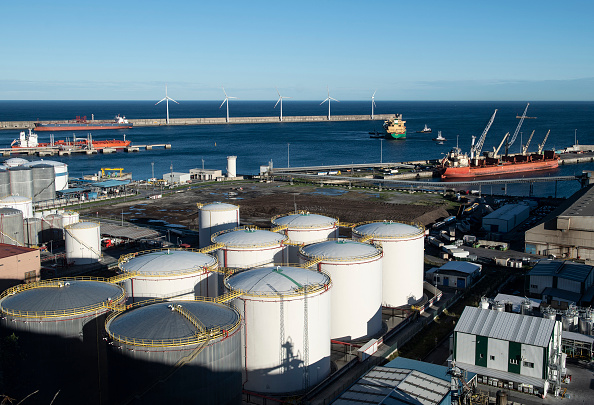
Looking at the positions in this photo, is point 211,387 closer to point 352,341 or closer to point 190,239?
point 352,341

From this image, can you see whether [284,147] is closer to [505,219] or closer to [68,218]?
[505,219]

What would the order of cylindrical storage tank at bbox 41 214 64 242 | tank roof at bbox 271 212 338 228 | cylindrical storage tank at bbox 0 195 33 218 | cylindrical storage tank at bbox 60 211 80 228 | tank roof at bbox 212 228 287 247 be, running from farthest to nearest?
cylindrical storage tank at bbox 0 195 33 218 → cylindrical storage tank at bbox 60 211 80 228 → cylindrical storage tank at bbox 41 214 64 242 → tank roof at bbox 271 212 338 228 → tank roof at bbox 212 228 287 247

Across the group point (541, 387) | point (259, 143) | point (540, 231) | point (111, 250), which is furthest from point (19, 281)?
point (259, 143)

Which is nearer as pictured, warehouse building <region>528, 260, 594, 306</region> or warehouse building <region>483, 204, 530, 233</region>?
warehouse building <region>528, 260, 594, 306</region>

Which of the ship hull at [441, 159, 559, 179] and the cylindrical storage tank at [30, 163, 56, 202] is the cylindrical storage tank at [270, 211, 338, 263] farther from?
the ship hull at [441, 159, 559, 179]

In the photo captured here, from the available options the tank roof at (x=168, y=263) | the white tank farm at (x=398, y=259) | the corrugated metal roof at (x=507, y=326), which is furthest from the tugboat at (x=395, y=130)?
the tank roof at (x=168, y=263)

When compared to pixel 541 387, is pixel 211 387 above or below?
above

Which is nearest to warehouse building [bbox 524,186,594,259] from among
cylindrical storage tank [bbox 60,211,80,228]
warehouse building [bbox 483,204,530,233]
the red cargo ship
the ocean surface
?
warehouse building [bbox 483,204,530,233]
